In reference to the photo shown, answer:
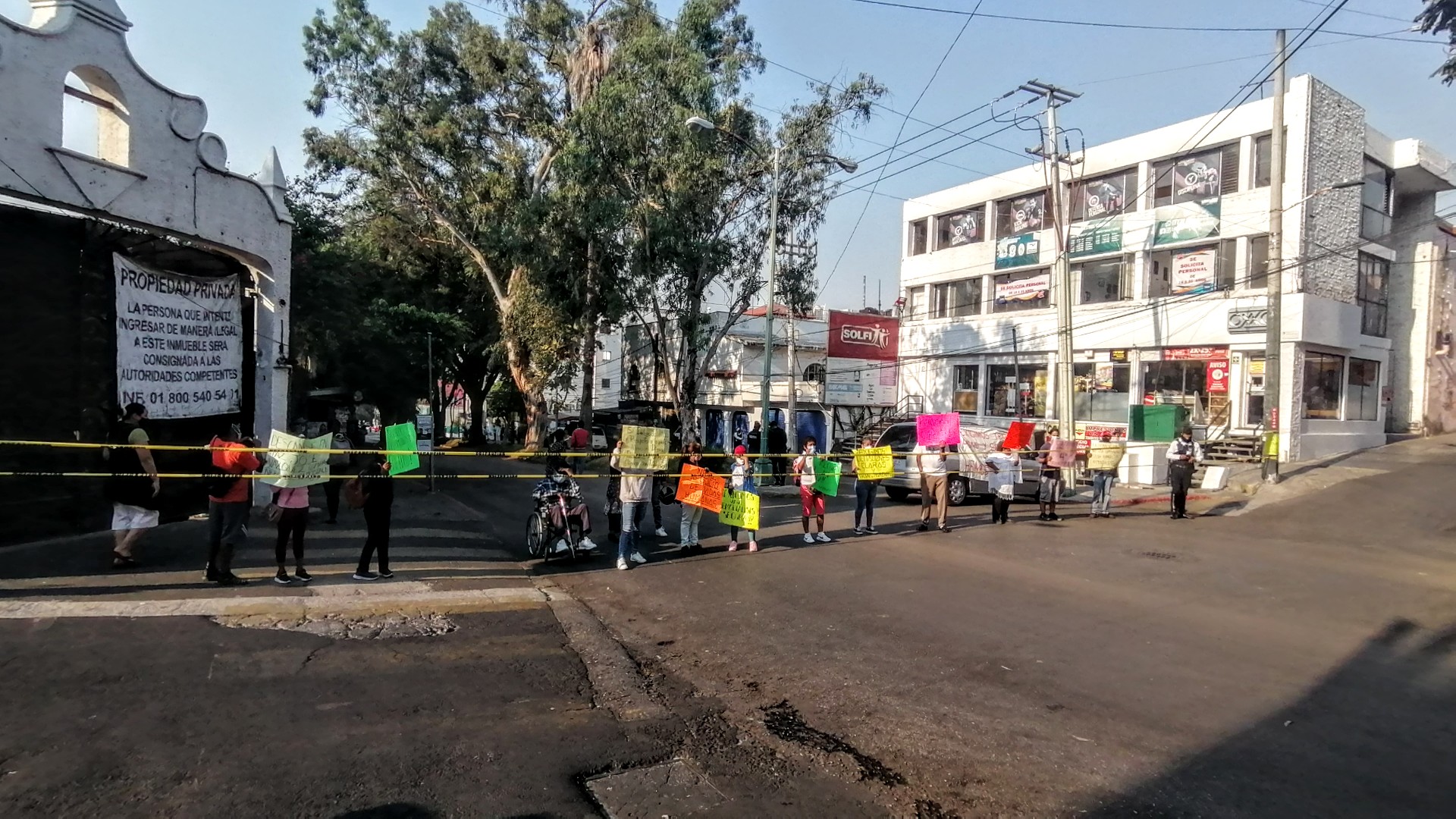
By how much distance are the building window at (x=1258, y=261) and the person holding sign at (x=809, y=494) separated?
1806 centimetres

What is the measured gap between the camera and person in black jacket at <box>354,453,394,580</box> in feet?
27.9

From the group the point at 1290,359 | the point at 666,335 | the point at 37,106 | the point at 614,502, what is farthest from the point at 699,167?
the point at 1290,359

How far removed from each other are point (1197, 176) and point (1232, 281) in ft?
11.5

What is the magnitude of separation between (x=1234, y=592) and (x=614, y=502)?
7.85 m

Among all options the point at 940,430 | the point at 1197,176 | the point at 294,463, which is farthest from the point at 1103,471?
the point at 1197,176

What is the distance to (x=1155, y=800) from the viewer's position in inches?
162

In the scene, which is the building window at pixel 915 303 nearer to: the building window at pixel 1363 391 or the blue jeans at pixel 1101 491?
the building window at pixel 1363 391

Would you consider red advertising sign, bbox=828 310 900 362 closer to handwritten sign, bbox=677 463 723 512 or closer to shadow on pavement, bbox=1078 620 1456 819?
handwritten sign, bbox=677 463 723 512

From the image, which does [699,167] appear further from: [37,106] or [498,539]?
[37,106]

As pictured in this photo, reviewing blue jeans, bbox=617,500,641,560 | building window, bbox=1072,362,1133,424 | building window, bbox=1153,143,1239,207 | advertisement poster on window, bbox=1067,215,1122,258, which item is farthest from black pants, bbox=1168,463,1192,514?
advertisement poster on window, bbox=1067,215,1122,258

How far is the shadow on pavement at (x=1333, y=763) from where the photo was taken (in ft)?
13.3

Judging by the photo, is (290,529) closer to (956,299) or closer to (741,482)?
(741,482)

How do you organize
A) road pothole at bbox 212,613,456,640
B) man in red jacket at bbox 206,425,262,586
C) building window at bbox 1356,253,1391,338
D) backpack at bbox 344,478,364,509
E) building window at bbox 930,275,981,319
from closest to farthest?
road pothole at bbox 212,613,456,640 < man in red jacket at bbox 206,425,262,586 < backpack at bbox 344,478,364,509 < building window at bbox 1356,253,1391,338 < building window at bbox 930,275,981,319

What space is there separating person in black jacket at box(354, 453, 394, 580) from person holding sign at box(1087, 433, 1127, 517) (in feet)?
41.4
